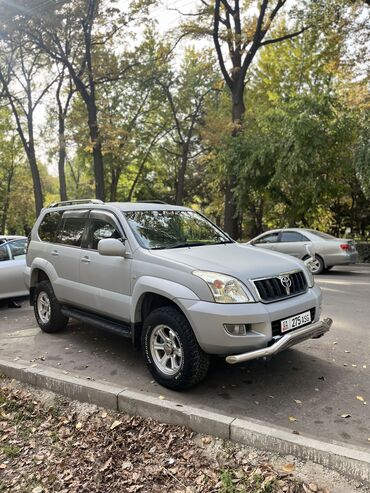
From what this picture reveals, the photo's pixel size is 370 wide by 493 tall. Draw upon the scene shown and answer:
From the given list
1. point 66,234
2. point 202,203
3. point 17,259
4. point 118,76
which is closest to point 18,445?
point 66,234

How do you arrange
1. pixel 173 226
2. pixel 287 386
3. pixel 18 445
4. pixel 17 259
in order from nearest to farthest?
1. pixel 18 445
2. pixel 287 386
3. pixel 173 226
4. pixel 17 259

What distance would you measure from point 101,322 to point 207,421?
203 centimetres

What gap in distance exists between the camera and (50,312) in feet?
19.5

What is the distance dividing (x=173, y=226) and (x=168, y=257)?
98 cm

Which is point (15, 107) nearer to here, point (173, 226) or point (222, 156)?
point (222, 156)

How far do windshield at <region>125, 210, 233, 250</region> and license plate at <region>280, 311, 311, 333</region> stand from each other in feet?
4.67

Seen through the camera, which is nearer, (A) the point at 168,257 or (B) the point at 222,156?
(A) the point at 168,257

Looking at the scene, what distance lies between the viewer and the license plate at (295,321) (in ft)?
12.5

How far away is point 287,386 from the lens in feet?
13.3

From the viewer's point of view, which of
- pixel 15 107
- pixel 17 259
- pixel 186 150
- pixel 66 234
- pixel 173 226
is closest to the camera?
pixel 173 226

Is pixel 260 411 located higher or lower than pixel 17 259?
lower

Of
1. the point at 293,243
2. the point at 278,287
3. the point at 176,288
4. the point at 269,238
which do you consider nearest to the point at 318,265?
the point at 293,243

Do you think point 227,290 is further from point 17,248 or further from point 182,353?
point 17,248

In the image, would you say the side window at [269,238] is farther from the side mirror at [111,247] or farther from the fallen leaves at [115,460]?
the fallen leaves at [115,460]
